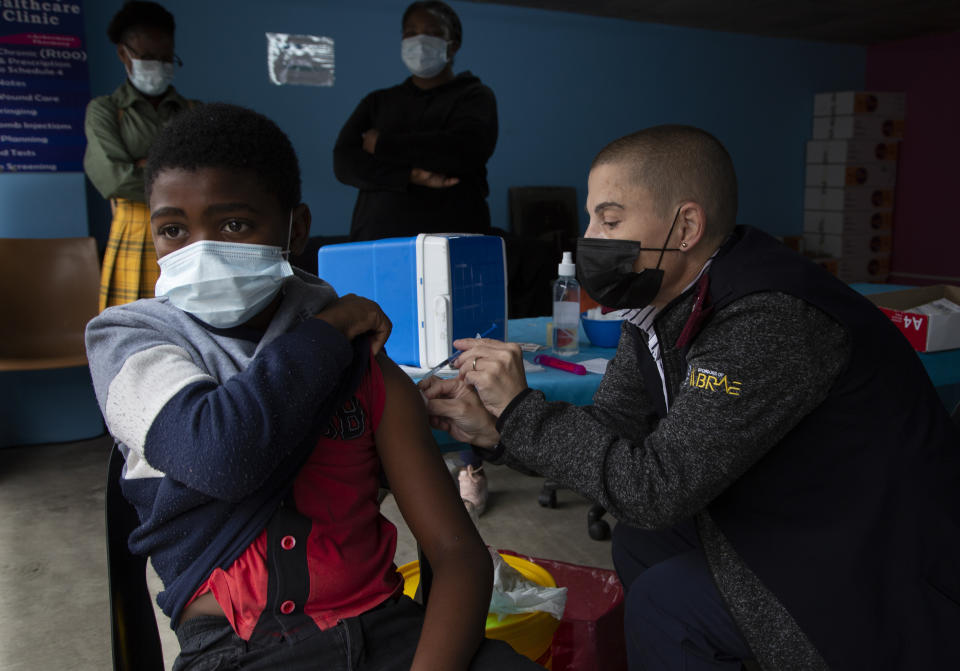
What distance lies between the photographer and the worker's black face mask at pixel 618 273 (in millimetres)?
1327

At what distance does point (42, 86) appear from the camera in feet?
13.5

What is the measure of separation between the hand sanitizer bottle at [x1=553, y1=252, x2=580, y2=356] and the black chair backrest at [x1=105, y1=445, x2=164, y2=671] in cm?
128

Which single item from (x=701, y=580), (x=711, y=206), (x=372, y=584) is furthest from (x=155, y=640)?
(x=711, y=206)

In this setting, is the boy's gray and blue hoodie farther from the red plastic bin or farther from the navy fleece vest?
the red plastic bin

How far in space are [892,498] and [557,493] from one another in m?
2.19

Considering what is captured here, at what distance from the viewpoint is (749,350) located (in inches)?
43.0

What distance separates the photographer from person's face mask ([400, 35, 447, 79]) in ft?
9.64

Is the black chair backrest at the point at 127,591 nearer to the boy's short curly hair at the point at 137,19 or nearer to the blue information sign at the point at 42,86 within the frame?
the boy's short curly hair at the point at 137,19

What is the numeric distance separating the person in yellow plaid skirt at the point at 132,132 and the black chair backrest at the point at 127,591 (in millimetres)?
2503

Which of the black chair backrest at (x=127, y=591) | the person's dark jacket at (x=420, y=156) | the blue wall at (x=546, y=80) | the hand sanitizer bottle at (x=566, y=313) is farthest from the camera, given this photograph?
the blue wall at (x=546, y=80)

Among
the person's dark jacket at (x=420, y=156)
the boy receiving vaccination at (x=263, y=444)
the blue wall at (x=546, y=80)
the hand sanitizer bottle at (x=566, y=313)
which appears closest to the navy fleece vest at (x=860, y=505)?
the boy receiving vaccination at (x=263, y=444)

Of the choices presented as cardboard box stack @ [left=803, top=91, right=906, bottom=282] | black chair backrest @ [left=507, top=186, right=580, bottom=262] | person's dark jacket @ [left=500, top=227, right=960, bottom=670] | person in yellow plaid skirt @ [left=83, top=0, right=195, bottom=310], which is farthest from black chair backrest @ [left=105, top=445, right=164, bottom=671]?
cardboard box stack @ [left=803, top=91, right=906, bottom=282]

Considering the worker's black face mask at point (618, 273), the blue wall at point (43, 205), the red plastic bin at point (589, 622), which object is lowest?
the red plastic bin at point (589, 622)

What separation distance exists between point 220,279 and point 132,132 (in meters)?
2.87
